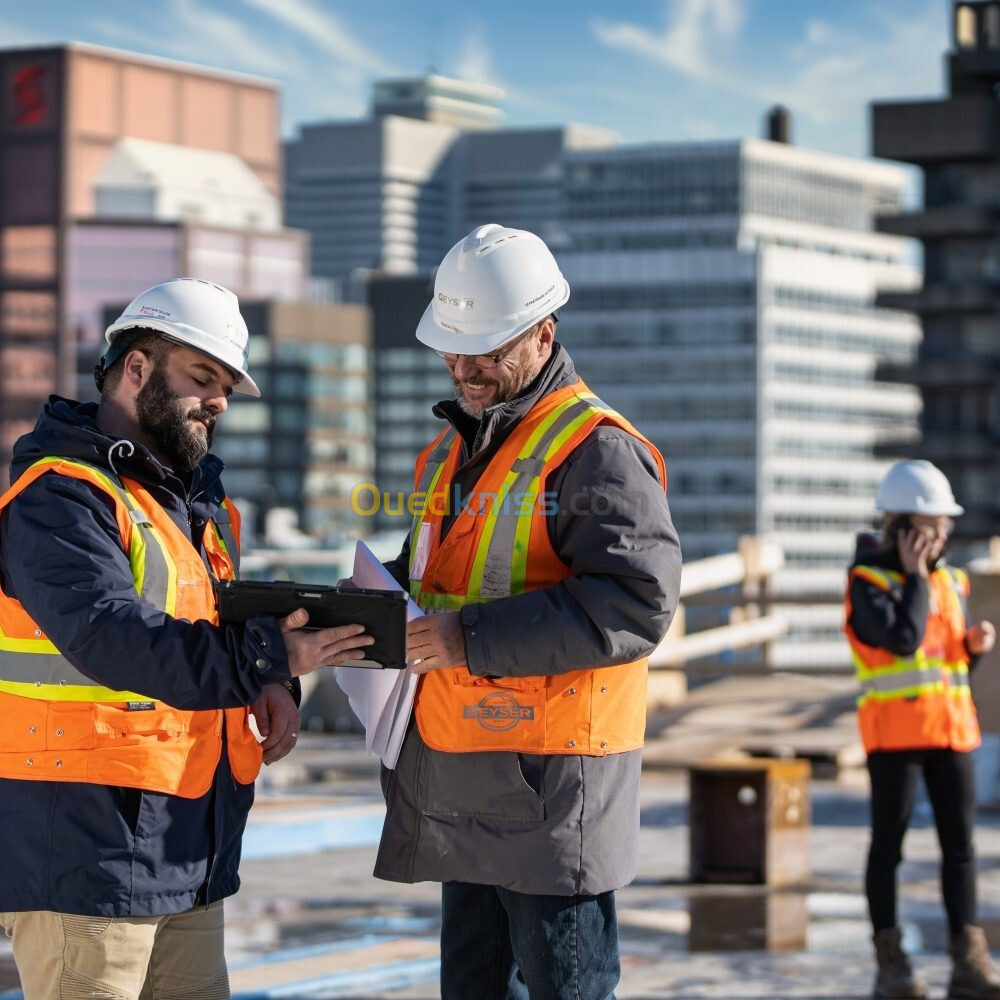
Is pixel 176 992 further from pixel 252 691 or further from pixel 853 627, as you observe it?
pixel 853 627

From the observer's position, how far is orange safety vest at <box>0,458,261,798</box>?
12.8 ft

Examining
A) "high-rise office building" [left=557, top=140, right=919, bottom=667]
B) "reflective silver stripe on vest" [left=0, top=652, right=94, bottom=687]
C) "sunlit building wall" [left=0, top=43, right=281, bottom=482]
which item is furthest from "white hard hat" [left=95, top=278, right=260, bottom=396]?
"sunlit building wall" [left=0, top=43, right=281, bottom=482]

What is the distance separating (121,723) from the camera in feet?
12.9

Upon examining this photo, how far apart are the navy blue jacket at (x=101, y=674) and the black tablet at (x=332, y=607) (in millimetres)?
44

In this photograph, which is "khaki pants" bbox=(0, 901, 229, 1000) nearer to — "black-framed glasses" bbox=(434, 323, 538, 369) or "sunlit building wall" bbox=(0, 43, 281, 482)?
"black-framed glasses" bbox=(434, 323, 538, 369)

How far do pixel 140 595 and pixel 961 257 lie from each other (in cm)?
10684

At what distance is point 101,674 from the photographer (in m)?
3.85

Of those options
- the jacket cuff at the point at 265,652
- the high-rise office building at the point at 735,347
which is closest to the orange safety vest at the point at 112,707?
the jacket cuff at the point at 265,652

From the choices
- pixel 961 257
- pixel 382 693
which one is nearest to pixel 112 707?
pixel 382 693

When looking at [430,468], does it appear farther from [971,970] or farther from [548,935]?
[971,970]

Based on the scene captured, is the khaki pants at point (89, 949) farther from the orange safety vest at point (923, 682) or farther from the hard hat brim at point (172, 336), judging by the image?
the orange safety vest at point (923, 682)

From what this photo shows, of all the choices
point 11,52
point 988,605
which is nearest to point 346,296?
point 11,52

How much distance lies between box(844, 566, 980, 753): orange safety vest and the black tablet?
3556 mm

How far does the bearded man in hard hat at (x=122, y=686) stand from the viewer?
387 centimetres
